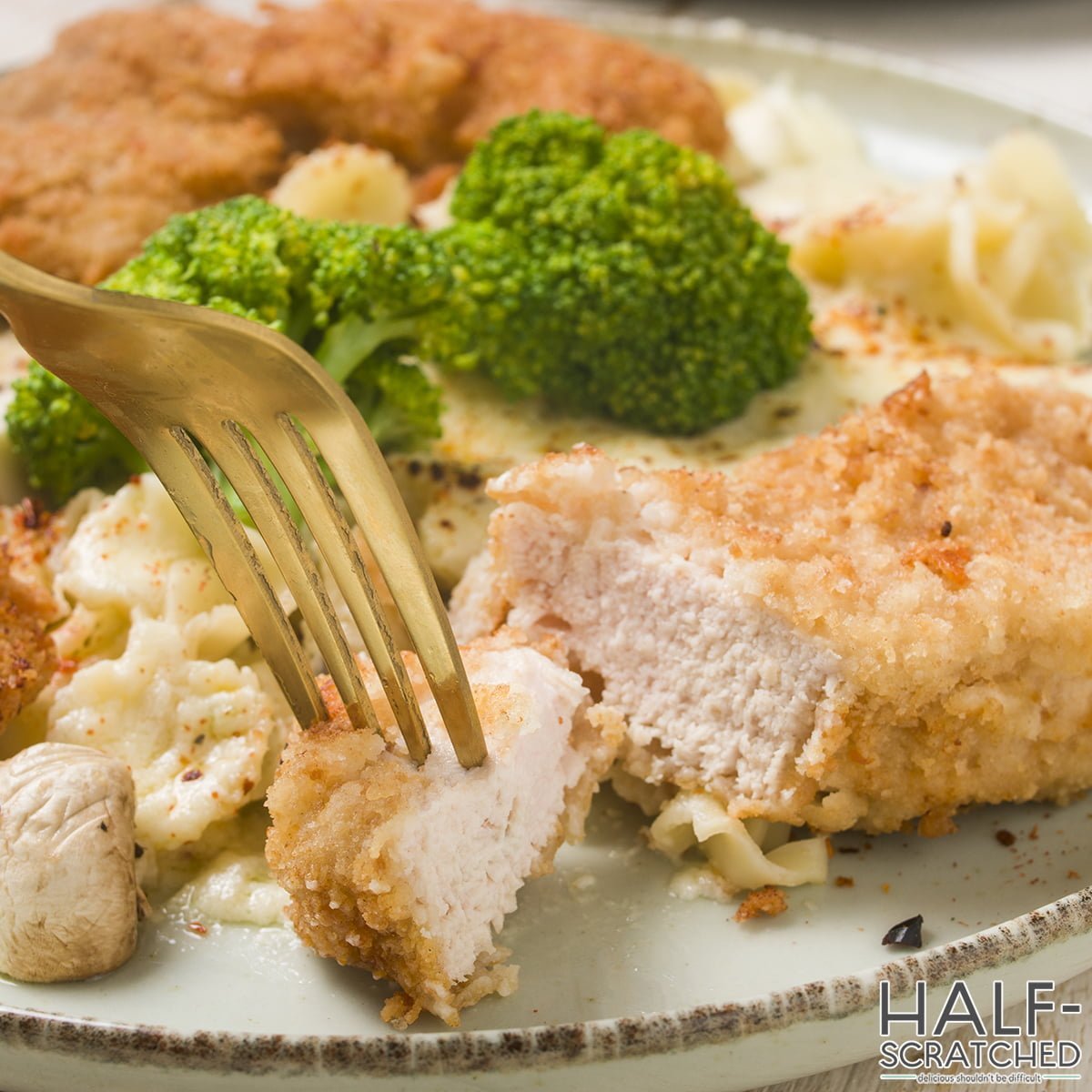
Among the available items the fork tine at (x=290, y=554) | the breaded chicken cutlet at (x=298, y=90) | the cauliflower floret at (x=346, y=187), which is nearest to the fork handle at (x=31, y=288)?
the fork tine at (x=290, y=554)

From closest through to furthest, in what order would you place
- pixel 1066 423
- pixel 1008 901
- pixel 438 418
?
pixel 1008 901 → pixel 1066 423 → pixel 438 418

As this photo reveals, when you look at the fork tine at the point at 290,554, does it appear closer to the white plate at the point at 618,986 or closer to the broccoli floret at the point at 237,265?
the white plate at the point at 618,986

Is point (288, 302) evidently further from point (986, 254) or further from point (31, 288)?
point (986, 254)

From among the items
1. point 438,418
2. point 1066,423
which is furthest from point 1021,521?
point 438,418

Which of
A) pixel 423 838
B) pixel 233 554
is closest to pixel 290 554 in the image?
pixel 233 554

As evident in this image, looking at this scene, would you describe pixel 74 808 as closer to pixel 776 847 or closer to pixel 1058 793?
pixel 776 847

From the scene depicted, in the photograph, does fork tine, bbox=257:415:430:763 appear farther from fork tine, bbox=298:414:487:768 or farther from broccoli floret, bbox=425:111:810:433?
broccoli floret, bbox=425:111:810:433

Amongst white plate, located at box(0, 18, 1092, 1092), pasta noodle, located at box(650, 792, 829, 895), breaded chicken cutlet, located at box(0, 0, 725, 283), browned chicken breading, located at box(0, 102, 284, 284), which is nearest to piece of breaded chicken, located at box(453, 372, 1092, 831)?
pasta noodle, located at box(650, 792, 829, 895)
